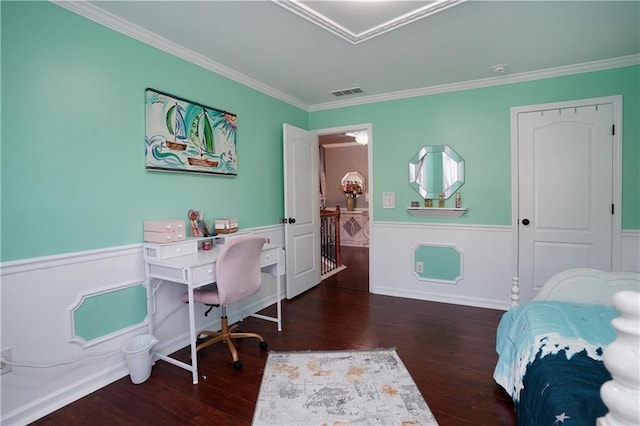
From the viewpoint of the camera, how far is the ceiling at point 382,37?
2240 mm

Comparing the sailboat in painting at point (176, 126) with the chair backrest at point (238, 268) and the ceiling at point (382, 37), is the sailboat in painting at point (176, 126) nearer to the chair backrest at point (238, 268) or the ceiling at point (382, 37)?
the ceiling at point (382, 37)

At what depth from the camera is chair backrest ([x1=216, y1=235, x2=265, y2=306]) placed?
7.95 feet

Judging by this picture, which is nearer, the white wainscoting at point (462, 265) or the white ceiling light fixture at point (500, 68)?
the white ceiling light fixture at point (500, 68)

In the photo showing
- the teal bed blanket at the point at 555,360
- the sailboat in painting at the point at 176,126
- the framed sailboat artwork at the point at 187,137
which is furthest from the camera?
the sailboat in painting at the point at 176,126

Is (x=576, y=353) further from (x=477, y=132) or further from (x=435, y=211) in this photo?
(x=477, y=132)

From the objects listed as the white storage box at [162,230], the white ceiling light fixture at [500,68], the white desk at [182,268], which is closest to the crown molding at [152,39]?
the white storage box at [162,230]

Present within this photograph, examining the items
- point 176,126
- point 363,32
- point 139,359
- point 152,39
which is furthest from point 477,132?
point 139,359

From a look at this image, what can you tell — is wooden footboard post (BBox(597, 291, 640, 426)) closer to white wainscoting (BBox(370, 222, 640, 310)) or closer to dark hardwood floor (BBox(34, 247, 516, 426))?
dark hardwood floor (BBox(34, 247, 516, 426))

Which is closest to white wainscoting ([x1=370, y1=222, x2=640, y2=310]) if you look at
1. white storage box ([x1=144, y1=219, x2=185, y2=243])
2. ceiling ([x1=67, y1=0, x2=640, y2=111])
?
ceiling ([x1=67, y1=0, x2=640, y2=111])

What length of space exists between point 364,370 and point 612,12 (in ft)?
9.96

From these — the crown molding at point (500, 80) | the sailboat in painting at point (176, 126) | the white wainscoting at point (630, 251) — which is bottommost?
the white wainscoting at point (630, 251)

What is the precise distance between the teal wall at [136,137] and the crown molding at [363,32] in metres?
1.20

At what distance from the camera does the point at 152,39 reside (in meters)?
2.57

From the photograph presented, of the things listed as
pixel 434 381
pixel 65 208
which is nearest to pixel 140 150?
pixel 65 208
